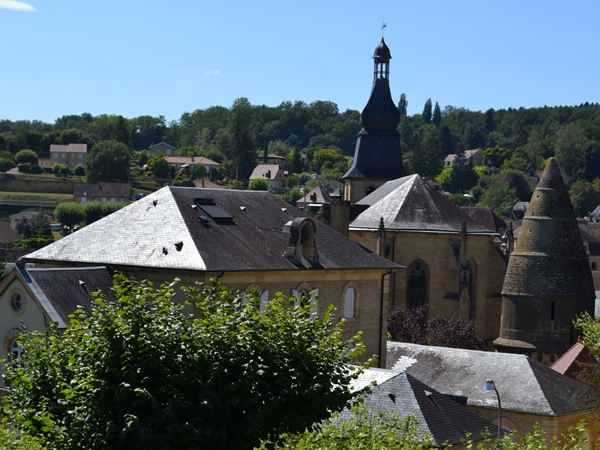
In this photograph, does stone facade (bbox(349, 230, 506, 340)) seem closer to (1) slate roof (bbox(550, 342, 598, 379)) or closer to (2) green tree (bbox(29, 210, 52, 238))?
(1) slate roof (bbox(550, 342, 598, 379))

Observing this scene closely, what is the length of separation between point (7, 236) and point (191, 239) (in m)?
87.7

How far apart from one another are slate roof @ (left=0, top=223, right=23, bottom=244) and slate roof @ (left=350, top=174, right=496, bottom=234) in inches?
2578

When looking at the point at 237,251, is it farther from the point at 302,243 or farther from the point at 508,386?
the point at 508,386

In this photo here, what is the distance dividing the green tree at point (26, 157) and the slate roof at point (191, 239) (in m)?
150

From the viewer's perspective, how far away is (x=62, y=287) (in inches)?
1531

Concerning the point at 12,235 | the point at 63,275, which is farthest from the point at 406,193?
the point at 12,235

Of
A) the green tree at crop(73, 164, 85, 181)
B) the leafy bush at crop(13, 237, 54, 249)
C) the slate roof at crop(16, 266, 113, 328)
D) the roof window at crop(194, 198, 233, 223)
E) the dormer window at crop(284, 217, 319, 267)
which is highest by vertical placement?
the roof window at crop(194, 198, 233, 223)

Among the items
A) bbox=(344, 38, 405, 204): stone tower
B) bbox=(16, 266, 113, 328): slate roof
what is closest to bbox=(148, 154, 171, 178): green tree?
bbox=(344, 38, 405, 204): stone tower

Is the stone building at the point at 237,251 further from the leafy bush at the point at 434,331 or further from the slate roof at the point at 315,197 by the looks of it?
the slate roof at the point at 315,197

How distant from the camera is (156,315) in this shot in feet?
80.6

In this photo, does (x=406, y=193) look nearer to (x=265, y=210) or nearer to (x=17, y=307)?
(x=265, y=210)

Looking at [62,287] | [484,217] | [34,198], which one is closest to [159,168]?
[34,198]

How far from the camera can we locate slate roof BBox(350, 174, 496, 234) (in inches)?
2514

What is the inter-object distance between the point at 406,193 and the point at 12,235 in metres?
71.2
